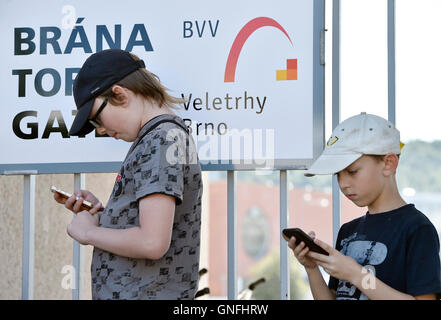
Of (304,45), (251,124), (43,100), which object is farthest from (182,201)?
(43,100)

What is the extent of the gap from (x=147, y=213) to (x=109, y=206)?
0.20 metres

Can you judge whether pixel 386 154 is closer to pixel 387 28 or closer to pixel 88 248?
pixel 387 28

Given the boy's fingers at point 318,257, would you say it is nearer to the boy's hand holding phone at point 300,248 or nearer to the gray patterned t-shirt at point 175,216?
the boy's hand holding phone at point 300,248

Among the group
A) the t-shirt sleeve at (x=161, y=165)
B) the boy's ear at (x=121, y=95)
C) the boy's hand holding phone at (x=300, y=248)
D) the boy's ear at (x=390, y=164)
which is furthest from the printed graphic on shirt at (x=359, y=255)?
the boy's ear at (x=121, y=95)

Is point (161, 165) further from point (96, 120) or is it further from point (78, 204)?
point (78, 204)

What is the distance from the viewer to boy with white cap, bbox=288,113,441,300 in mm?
1809

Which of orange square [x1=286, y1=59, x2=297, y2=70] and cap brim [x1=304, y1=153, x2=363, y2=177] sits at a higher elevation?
orange square [x1=286, y1=59, x2=297, y2=70]

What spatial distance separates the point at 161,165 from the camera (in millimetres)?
1835

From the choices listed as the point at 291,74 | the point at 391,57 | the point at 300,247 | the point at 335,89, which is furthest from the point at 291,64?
the point at 300,247

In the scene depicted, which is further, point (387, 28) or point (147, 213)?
point (387, 28)

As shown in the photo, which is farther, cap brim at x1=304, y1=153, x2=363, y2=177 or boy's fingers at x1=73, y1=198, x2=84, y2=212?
boy's fingers at x1=73, y1=198, x2=84, y2=212

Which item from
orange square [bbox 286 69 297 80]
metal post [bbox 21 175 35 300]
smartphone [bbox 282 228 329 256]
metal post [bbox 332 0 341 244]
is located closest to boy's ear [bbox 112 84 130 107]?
smartphone [bbox 282 228 329 256]

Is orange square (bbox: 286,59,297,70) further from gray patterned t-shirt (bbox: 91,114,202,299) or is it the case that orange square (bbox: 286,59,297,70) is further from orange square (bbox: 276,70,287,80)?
gray patterned t-shirt (bbox: 91,114,202,299)
